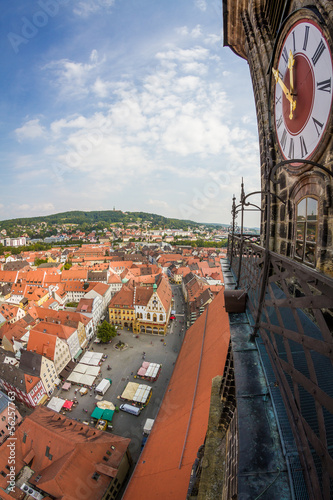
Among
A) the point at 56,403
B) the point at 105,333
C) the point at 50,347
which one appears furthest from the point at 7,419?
the point at 105,333

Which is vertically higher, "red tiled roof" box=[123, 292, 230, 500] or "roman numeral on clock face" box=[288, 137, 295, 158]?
"roman numeral on clock face" box=[288, 137, 295, 158]

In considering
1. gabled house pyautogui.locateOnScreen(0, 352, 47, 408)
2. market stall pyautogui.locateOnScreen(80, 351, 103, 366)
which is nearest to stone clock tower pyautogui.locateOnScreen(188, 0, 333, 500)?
gabled house pyautogui.locateOnScreen(0, 352, 47, 408)

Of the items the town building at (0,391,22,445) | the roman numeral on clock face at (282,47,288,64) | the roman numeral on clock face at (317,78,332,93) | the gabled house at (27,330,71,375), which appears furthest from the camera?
the gabled house at (27,330,71,375)

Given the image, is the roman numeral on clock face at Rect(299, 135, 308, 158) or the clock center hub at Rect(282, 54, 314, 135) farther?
the roman numeral on clock face at Rect(299, 135, 308, 158)

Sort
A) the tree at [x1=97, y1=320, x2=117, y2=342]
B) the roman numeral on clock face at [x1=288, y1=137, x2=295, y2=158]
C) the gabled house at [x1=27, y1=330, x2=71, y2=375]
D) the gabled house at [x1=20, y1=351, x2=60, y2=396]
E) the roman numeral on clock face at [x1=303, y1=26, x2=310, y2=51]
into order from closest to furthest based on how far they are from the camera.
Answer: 1. the roman numeral on clock face at [x1=303, y1=26, x2=310, y2=51]
2. the roman numeral on clock face at [x1=288, y1=137, x2=295, y2=158]
3. the gabled house at [x1=20, y1=351, x2=60, y2=396]
4. the gabled house at [x1=27, y1=330, x2=71, y2=375]
5. the tree at [x1=97, y1=320, x2=117, y2=342]

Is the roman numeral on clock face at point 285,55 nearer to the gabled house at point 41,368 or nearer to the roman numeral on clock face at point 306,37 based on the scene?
the roman numeral on clock face at point 306,37

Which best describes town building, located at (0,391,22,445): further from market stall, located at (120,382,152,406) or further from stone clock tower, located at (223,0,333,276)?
stone clock tower, located at (223,0,333,276)

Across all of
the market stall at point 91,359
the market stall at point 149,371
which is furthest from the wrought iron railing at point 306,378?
the market stall at point 91,359

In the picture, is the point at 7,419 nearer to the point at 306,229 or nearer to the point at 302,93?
the point at 306,229
